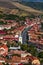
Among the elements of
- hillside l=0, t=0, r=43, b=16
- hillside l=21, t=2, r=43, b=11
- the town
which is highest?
the town

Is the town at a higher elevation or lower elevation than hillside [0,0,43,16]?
higher

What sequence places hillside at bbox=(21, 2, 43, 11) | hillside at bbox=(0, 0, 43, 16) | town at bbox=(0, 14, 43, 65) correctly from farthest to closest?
1. hillside at bbox=(21, 2, 43, 11)
2. hillside at bbox=(0, 0, 43, 16)
3. town at bbox=(0, 14, 43, 65)

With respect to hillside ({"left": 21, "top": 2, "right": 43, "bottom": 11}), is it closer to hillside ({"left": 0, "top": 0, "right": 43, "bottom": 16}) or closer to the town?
hillside ({"left": 0, "top": 0, "right": 43, "bottom": 16})

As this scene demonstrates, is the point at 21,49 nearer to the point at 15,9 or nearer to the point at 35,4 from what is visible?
the point at 15,9

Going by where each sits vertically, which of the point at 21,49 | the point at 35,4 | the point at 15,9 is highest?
the point at 21,49

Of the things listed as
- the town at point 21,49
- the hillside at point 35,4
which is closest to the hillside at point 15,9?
the hillside at point 35,4

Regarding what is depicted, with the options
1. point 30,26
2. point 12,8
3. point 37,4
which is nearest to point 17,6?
point 12,8

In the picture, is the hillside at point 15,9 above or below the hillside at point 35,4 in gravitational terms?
above

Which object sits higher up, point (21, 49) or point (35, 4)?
point (21, 49)

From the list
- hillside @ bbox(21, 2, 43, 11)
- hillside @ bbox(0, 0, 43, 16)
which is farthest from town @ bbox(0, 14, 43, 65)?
hillside @ bbox(21, 2, 43, 11)

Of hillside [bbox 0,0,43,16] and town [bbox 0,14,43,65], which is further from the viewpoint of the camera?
hillside [bbox 0,0,43,16]

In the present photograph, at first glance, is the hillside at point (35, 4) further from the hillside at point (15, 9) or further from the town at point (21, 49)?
the town at point (21, 49)

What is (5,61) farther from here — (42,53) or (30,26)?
(30,26)

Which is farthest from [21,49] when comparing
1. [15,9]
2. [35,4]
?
[35,4]
